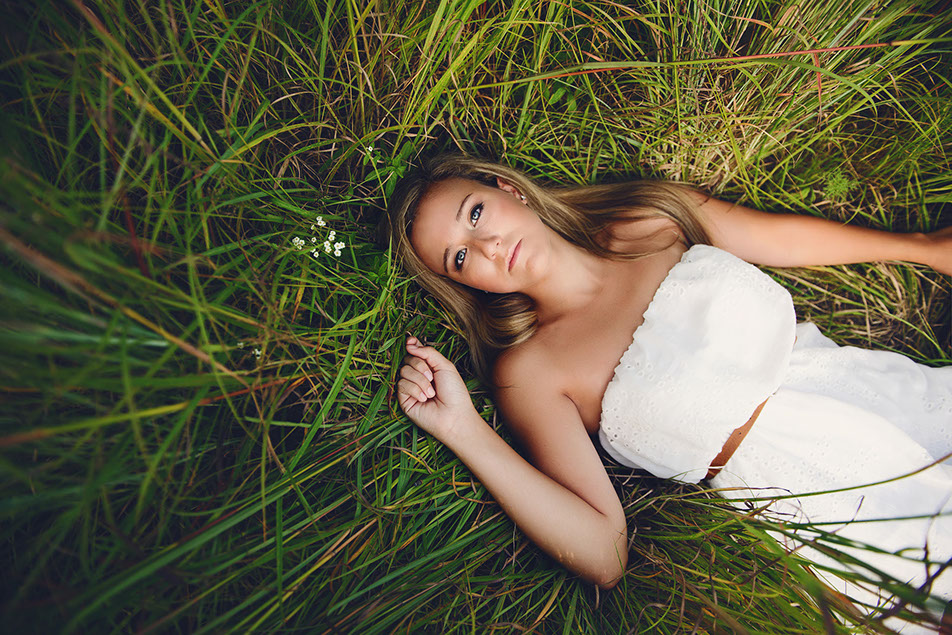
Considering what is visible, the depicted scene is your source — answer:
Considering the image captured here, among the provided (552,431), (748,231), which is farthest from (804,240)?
(552,431)

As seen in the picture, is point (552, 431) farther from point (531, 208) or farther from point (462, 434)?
point (531, 208)

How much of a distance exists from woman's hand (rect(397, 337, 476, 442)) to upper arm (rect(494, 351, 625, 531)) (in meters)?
0.23

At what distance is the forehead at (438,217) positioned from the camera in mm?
2166

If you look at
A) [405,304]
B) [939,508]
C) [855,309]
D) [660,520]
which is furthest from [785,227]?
[405,304]

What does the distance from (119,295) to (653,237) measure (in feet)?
7.59

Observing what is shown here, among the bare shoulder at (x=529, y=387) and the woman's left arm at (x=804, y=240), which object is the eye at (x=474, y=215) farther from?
the woman's left arm at (x=804, y=240)

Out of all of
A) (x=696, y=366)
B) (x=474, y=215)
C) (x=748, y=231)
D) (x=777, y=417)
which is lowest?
(x=777, y=417)

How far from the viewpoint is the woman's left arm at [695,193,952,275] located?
2494 mm

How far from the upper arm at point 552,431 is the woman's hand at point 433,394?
23 cm

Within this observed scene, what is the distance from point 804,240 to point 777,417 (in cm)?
99

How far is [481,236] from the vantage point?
6.98 feet

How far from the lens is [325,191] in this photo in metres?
2.34

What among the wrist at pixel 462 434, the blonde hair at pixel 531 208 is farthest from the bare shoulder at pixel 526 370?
the wrist at pixel 462 434

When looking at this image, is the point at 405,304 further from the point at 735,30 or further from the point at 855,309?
the point at 855,309
